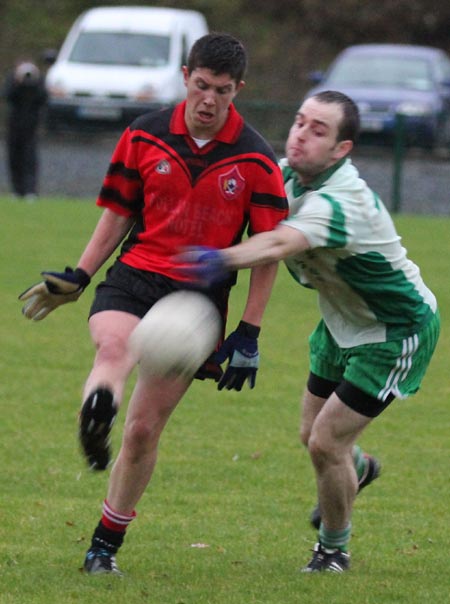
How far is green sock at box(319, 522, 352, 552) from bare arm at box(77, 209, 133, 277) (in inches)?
53.9

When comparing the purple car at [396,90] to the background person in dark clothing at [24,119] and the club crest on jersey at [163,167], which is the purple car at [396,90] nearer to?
the background person in dark clothing at [24,119]

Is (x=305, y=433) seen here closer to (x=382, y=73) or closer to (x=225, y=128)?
(x=225, y=128)

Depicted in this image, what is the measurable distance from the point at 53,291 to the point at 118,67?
18.9 m

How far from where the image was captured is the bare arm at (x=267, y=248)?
200 inches

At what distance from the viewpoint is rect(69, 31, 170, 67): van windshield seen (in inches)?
957

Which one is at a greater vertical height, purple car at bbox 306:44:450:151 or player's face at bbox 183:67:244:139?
player's face at bbox 183:67:244:139

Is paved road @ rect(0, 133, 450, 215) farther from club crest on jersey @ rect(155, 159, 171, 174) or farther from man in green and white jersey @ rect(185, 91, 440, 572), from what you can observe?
club crest on jersey @ rect(155, 159, 171, 174)

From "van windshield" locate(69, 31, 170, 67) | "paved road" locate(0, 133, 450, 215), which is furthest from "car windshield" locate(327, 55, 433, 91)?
"van windshield" locate(69, 31, 170, 67)

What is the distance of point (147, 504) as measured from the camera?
6871 millimetres

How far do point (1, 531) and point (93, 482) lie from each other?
1.02 metres

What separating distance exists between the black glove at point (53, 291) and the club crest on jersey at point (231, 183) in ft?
2.15

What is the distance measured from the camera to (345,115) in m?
5.32

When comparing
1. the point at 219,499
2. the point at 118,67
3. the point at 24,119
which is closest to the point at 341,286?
the point at 219,499

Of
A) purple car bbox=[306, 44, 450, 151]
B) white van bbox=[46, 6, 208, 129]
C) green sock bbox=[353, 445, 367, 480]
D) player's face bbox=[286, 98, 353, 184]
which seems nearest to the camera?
player's face bbox=[286, 98, 353, 184]
